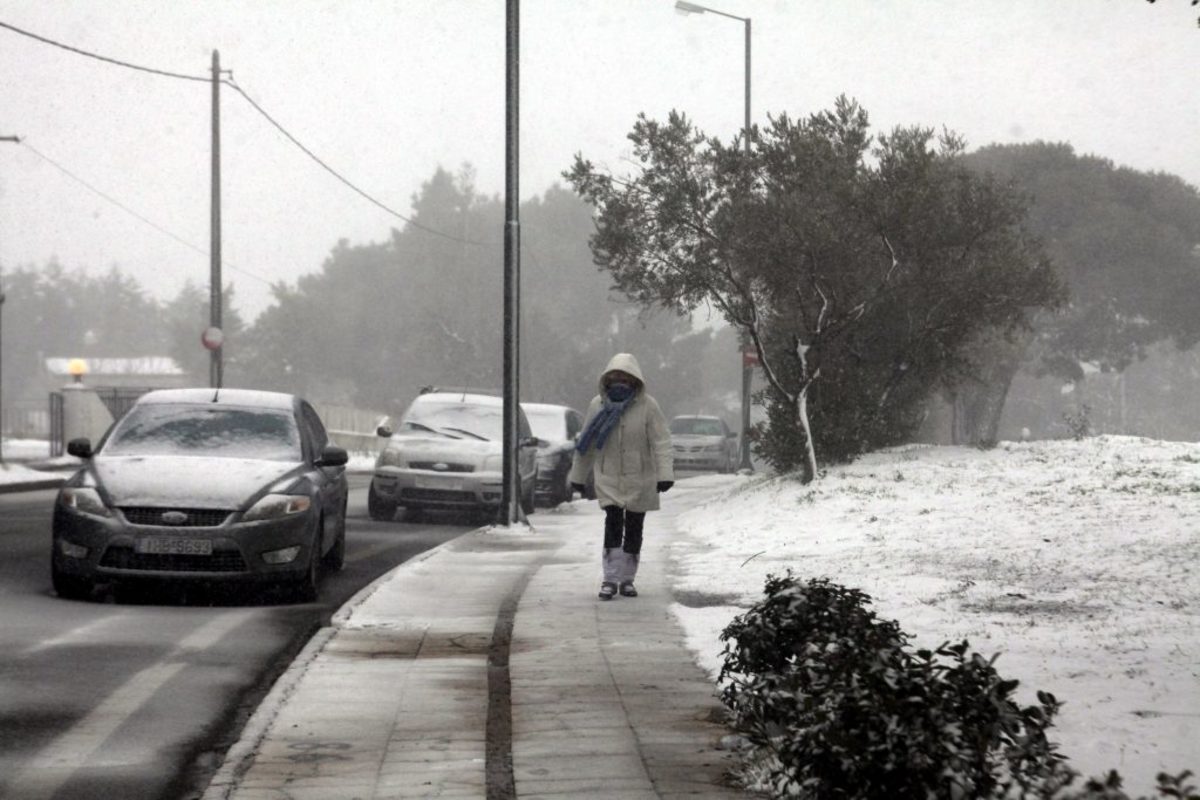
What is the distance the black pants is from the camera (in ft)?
38.5

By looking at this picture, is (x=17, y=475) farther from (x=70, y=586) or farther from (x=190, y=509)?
(x=190, y=509)

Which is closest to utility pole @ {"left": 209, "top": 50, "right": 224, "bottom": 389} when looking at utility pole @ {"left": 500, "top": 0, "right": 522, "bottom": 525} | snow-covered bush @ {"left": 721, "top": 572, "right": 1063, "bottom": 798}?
utility pole @ {"left": 500, "top": 0, "right": 522, "bottom": 525}

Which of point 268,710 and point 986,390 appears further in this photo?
point 986,390

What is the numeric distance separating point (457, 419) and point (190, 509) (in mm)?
11477

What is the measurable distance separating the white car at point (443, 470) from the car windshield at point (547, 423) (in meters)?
3.46

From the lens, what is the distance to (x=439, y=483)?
2186 centimetres

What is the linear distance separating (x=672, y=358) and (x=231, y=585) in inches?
2906

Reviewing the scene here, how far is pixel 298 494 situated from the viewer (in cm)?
1222

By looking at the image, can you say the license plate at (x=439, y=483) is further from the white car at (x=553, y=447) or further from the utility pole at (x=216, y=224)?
the utility pole at (x=216, y=224)

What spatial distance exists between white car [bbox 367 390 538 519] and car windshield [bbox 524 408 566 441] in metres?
3.46

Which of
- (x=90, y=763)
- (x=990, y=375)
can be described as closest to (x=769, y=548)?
(x=90, y=763)

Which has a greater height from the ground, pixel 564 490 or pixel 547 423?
pixel 547 423

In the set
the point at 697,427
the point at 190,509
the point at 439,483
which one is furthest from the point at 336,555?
the point at 697,427

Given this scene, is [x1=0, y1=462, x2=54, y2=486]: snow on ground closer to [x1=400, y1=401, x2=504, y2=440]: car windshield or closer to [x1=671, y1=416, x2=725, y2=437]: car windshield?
[x1=400, y1=401, x2=504, y2=440]: car windshield
